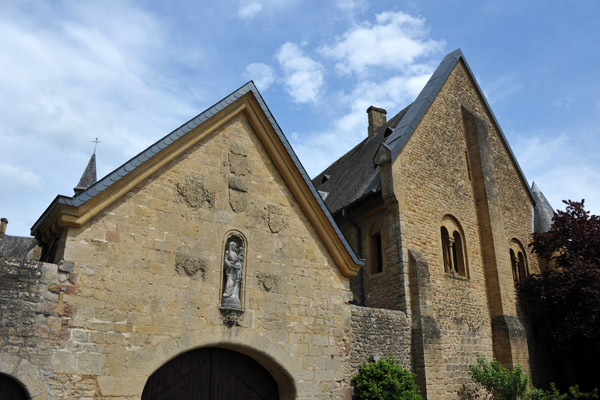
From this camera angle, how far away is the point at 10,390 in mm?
6422

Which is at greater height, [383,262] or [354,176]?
[354,176]

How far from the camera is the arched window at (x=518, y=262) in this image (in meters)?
17.4

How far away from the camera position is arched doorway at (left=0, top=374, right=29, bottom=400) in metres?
6.37

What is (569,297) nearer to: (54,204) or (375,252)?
(375,252)

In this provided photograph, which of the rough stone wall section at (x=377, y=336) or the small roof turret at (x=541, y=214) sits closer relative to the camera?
the rough stone wall section at (x=377, y=336)

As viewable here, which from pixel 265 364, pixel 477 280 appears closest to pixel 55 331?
pixel 265 364

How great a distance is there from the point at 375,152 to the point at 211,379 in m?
10.8

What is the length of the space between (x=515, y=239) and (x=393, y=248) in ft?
23.2

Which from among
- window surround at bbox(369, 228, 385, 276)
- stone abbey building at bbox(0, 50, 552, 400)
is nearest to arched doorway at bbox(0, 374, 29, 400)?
stone abbey building at bbox(0, 50, 552, 400)

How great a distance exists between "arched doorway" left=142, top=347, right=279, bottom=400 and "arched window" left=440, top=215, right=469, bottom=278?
772 centimetres

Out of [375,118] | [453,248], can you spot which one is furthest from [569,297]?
[375,118]

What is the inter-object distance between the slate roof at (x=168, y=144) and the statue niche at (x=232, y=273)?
2.12 m

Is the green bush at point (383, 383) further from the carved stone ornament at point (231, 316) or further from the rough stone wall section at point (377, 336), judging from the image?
the carved stone ornament at point (231, 316)

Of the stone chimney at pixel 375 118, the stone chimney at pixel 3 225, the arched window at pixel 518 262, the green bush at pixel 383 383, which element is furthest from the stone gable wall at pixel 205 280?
the stone chimney at pixel 3 225
